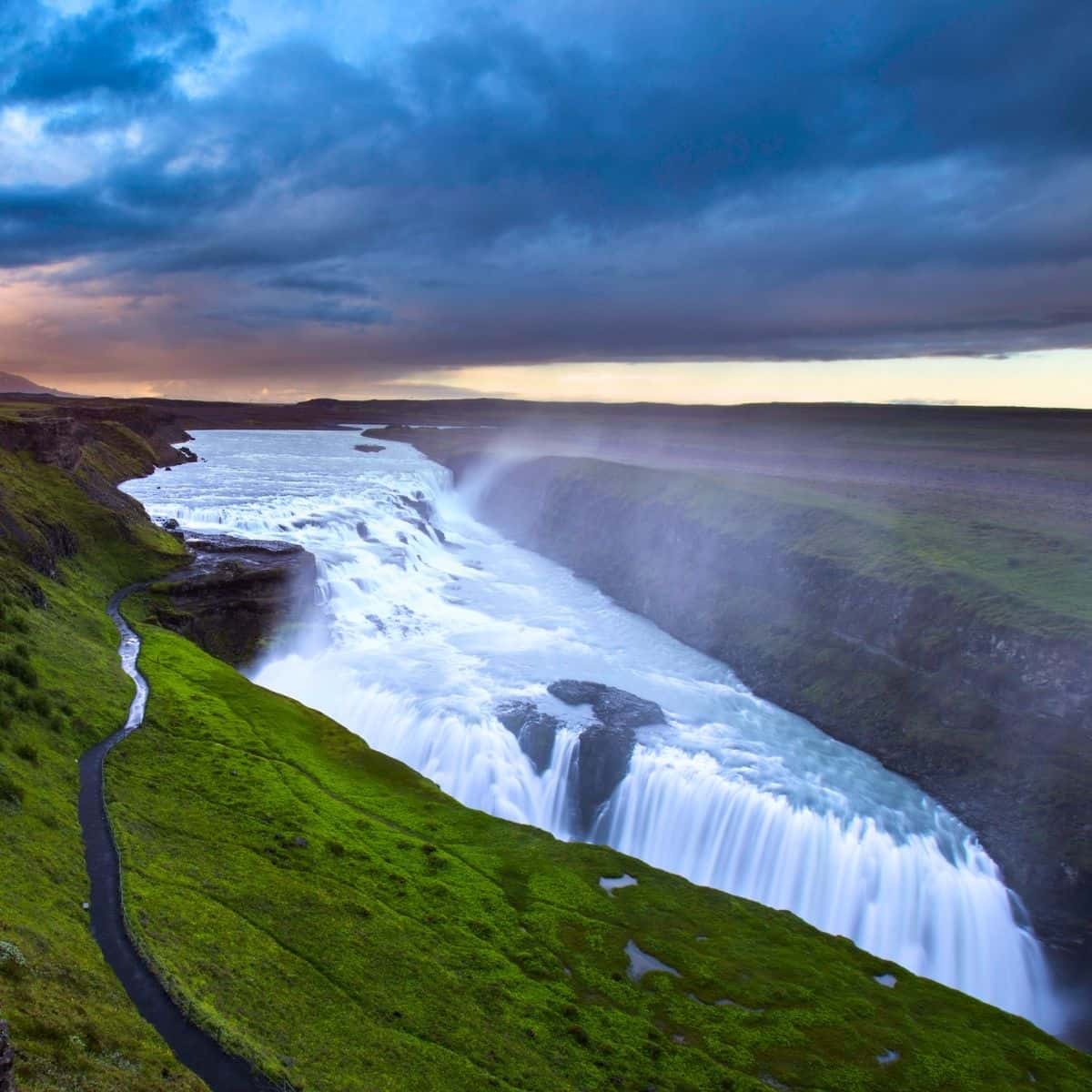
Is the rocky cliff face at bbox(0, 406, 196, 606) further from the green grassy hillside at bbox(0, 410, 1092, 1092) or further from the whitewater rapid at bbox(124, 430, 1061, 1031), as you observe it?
the green grassy hillside at bbox(0, 410, 1092, 1092)

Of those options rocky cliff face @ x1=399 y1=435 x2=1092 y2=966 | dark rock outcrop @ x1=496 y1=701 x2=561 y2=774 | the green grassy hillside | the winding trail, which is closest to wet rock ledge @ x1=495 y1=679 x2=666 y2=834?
dark rock outcrop @ x1=496 y1=701 x2=561 y2=774

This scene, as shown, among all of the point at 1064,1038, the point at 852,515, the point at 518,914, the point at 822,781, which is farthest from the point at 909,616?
the point at 518,914

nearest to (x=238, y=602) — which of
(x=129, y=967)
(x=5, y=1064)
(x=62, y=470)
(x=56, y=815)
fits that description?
(x=62, y=470)

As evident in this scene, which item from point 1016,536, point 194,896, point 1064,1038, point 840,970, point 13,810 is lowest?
point 1064,1038

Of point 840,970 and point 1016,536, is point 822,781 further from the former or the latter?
point 1016,536

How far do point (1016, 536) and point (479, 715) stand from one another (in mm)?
40646

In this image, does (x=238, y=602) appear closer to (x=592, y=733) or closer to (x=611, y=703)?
(x=611, y=703)

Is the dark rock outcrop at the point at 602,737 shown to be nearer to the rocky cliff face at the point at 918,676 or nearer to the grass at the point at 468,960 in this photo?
the grass at the point at 468,960

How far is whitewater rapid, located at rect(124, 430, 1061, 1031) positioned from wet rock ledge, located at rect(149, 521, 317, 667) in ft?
7.55

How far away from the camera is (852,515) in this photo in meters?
63.9

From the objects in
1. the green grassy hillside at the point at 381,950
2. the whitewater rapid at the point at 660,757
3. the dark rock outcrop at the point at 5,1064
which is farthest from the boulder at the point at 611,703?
the dark rock outcrop at the point at 5,1064

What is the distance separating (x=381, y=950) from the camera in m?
20.6

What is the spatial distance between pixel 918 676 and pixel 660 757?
56.2 feet

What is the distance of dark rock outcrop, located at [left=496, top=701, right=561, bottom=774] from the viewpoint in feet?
125
